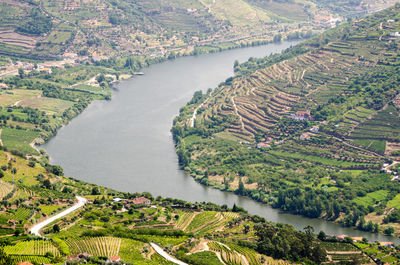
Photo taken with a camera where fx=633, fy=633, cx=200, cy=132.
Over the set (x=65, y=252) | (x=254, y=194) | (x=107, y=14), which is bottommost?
(x=254, y=194)

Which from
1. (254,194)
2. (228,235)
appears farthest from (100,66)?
(228,235)

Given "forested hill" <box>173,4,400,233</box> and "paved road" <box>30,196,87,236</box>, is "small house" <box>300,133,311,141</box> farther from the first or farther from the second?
"paved road" <box>30,196,87,236</box>

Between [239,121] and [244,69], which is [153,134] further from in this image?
[244,69]

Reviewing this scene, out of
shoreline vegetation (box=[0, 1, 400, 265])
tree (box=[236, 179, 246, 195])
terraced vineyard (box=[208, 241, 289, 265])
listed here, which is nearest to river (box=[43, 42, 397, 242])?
tree (box=[236, 179, 246, 195])

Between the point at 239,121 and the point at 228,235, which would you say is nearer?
the point at 228,235

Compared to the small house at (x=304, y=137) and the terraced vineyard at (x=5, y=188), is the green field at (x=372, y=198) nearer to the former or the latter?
the small house at (x=304, y=137)

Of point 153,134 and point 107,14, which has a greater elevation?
point 107,14

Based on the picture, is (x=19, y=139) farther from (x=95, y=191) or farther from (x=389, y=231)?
(x=389, y=231)

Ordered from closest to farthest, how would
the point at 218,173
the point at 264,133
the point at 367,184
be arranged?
the point at 367,184, the point at 218,173, the point at 264,133
